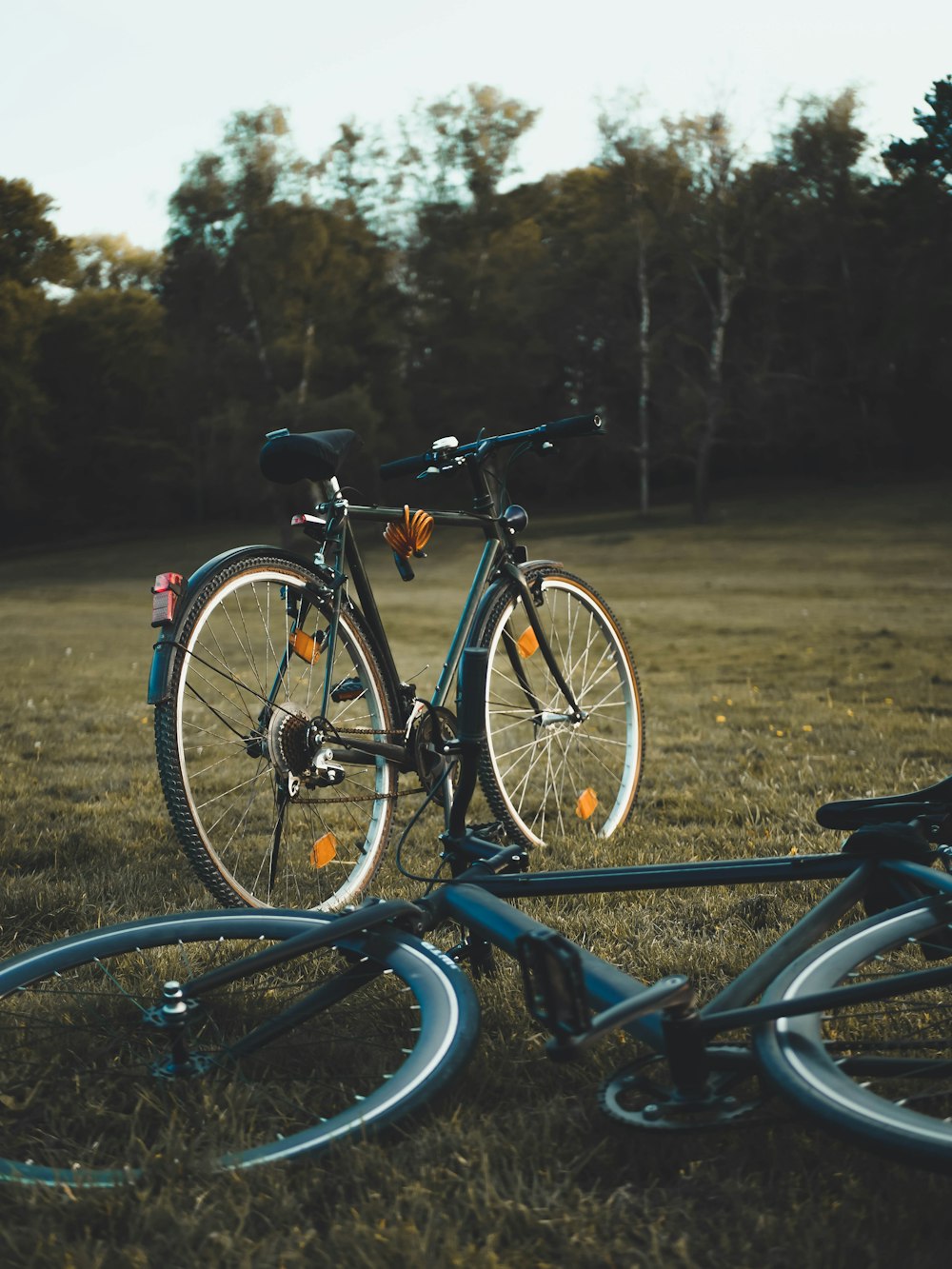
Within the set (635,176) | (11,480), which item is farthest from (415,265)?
(11,480)

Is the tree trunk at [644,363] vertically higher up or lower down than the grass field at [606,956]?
higher up

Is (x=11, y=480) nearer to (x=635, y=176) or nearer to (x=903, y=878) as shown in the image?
(x=635, y=176)

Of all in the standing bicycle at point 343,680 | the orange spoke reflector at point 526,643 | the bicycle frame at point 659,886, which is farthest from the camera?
the orange spoke reflector at point 526,643

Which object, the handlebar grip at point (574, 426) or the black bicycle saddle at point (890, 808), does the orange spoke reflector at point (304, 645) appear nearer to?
the handlebar grip at point (574, 426)

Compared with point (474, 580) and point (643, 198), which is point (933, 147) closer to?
point (643, 198)

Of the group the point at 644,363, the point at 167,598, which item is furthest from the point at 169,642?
the point at 644,363

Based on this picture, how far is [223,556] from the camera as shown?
119 inches

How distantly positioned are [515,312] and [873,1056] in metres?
42.8

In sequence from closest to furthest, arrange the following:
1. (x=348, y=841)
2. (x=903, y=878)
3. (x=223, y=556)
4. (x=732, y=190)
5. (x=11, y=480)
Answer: (x=903, y=878) → (x=223, y=556) → (x=348, y=841) → (x=732, y=190) → (x=11, y=480)

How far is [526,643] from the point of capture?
400 cm

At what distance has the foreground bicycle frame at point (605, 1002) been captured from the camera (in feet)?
5.74

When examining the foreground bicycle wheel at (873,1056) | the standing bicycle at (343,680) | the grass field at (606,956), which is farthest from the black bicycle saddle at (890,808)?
the standing bicycle at (343,680)

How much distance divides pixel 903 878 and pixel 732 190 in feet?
117

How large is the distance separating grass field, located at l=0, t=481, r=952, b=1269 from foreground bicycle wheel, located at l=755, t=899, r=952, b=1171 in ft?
0.43
